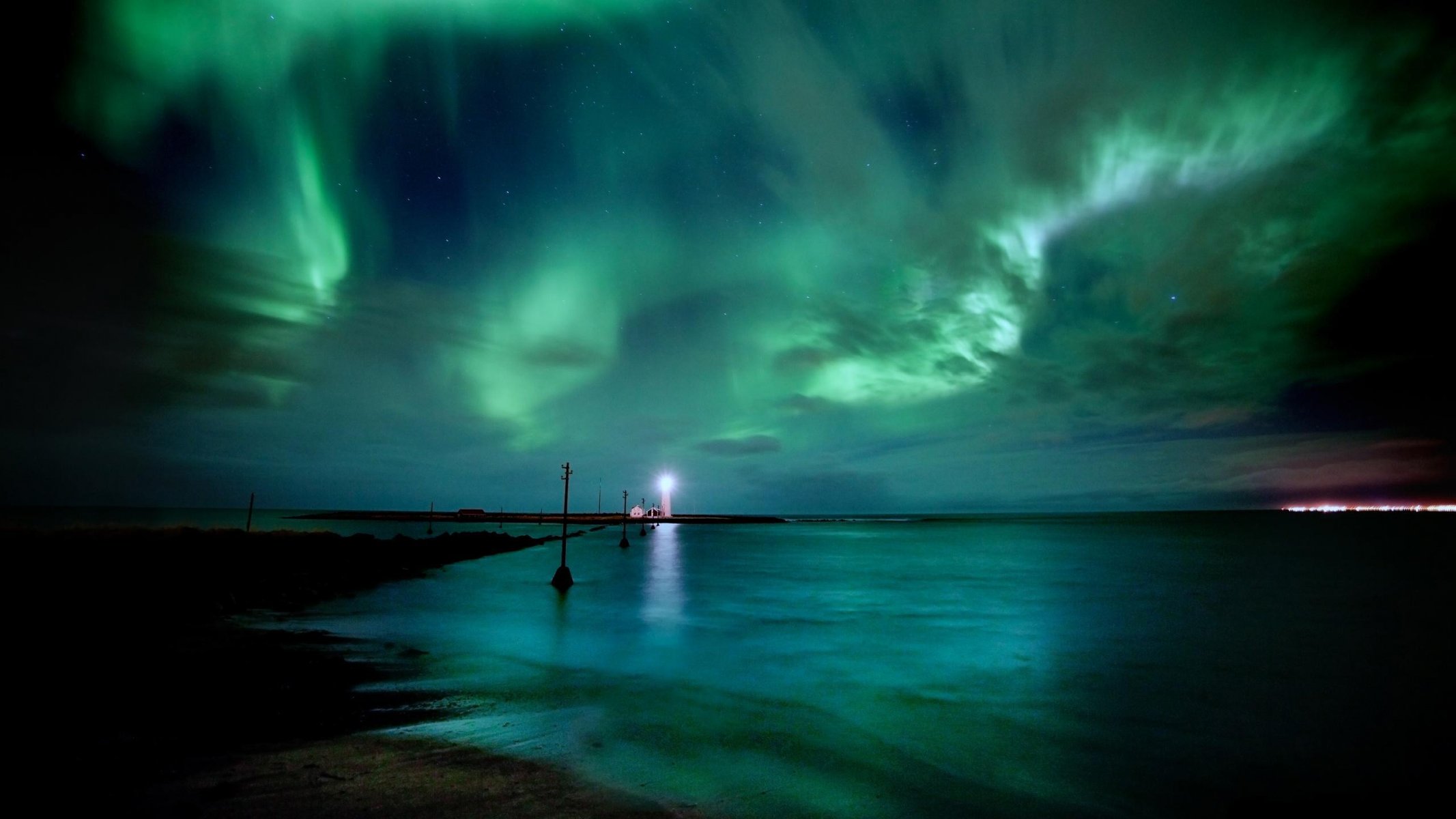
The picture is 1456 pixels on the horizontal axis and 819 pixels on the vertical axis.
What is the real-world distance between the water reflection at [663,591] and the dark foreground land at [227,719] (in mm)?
14280

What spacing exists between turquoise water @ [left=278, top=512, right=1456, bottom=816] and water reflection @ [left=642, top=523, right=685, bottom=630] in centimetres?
42

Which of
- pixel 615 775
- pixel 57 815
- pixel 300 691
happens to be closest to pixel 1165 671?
pixel 615 775

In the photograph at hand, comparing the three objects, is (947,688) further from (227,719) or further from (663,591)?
(663,591)

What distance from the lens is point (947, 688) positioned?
65.8 feet

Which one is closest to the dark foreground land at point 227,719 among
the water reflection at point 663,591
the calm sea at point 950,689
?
the calm sea at point 950,689

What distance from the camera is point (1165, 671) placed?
22.2m

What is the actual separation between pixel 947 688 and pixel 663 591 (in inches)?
1107

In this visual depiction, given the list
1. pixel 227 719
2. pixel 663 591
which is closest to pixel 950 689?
pixel 227 719

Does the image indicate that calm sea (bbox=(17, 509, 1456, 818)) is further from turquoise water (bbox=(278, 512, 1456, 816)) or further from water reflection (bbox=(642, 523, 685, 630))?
water reflection (bbox=(642, 523, 685, 630))

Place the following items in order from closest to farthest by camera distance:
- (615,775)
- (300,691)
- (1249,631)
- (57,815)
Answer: (57,815) < (615,775) < (300,691) < (1249,631)

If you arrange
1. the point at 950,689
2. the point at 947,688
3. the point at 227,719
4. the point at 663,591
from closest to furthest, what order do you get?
the point at 227,719 < the point at 950,689 < the point at 947,688 < the point at 663,591

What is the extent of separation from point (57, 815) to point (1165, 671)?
93.7 ft

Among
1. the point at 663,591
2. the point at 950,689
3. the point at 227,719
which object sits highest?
the point at 227,719

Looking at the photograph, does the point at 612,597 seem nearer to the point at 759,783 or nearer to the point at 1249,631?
the point at 759,783
